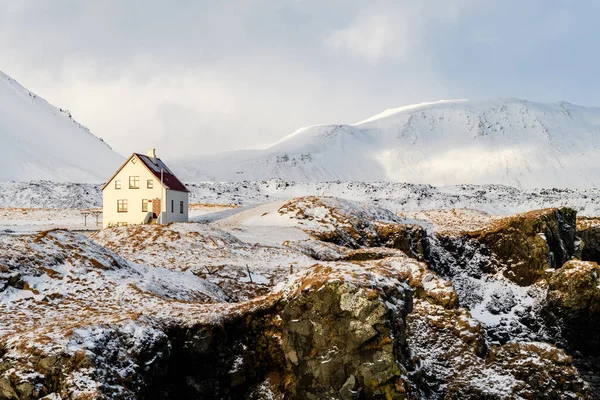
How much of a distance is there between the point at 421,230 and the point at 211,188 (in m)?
79.8

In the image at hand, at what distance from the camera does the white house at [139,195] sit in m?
52.4

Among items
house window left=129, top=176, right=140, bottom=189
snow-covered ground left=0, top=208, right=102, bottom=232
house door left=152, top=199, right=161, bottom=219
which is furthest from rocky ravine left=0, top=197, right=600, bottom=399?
snow-covered ground left=0, top=208, right=102, bottom=232

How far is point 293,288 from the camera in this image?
53.1ft

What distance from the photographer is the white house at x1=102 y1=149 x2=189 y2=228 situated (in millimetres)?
52406

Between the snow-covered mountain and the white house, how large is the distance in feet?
339

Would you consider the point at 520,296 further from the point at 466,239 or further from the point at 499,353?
the point at 499,353

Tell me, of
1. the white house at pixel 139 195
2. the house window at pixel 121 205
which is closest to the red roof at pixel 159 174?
the white house at pixel 139 195

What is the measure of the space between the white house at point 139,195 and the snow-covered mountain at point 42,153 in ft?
339

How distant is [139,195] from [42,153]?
135534 millimetres

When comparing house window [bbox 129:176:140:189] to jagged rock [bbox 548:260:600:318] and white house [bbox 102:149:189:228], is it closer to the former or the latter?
white house [bbox 102:149:189:228]

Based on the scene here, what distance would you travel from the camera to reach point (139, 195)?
5341 cm

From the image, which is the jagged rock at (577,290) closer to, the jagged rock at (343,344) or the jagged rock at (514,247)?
the jagged rock at (514,247)

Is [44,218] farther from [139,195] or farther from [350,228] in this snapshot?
[350,228]

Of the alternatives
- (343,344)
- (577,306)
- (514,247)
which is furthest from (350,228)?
(343,344)
